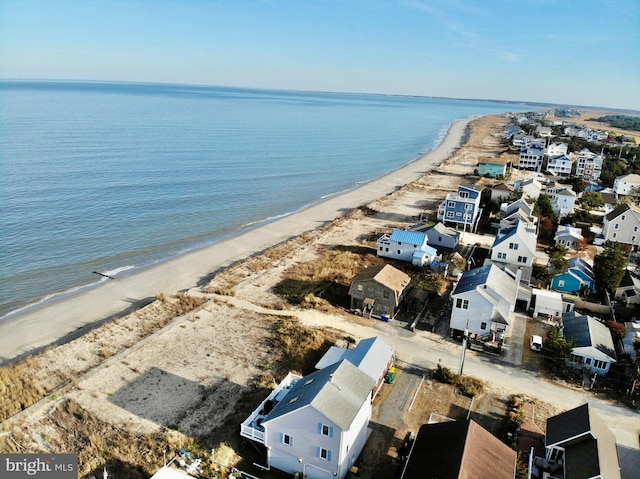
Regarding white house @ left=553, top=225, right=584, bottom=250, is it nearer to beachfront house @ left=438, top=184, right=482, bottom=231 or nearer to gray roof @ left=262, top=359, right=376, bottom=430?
beachfront house @ left=438, top=184, right=482, bottom=231

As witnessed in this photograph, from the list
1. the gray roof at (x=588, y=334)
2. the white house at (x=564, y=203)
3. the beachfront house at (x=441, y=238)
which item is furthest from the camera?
the white house at (x=564, y=203)

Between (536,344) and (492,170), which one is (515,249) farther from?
(492,170)

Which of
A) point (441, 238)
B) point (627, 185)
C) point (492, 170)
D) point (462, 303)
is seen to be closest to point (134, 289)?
point (462, 303)

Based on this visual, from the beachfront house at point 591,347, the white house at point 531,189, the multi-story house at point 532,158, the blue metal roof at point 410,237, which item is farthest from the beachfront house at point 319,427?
the multi-story house at point 532,158

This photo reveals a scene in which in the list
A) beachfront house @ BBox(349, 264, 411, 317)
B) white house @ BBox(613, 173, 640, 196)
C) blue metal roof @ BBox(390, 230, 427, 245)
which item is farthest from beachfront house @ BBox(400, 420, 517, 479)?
white house @ BBox(613, 173, 640, 196)

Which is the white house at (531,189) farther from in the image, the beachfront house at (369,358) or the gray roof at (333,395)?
the gray roof at (333,395)

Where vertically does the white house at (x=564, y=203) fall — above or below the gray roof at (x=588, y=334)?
above

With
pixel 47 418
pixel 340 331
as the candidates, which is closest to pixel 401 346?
pixel 340 331
